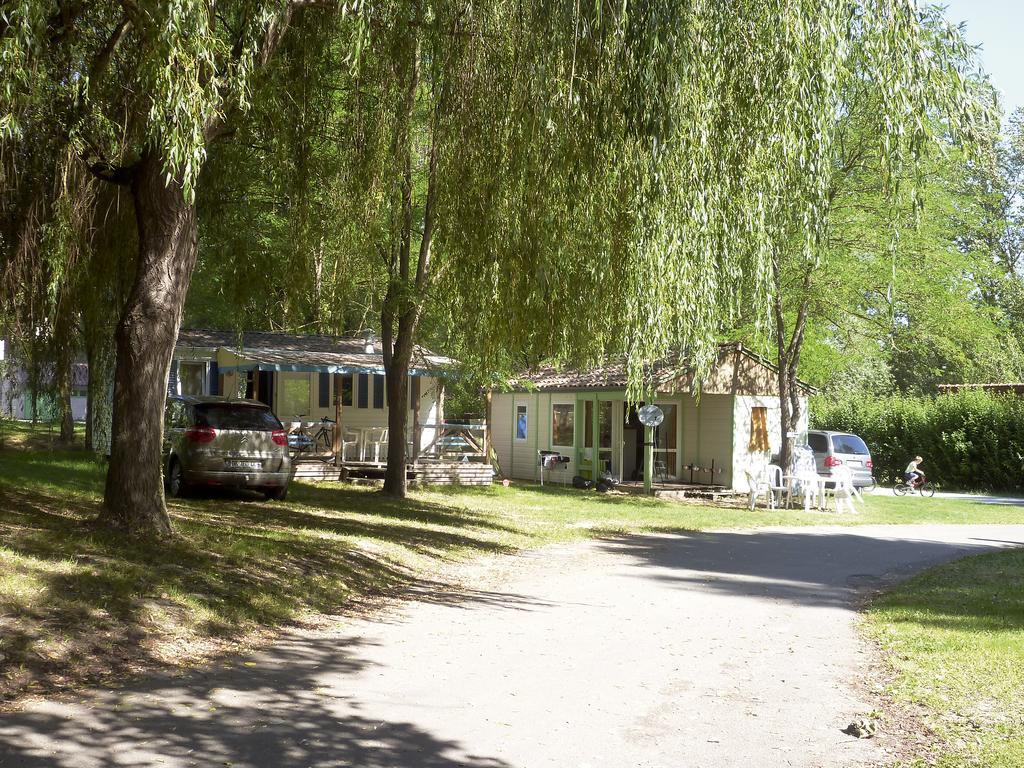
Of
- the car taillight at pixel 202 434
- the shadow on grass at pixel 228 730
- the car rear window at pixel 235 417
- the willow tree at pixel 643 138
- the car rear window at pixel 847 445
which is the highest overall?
the willow tree at pixel 643 138

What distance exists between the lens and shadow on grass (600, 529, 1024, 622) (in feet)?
39.6

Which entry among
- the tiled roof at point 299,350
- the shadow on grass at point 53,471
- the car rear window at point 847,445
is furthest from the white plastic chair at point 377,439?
the car rear window at point 847,445

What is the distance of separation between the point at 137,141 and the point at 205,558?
4.58 m

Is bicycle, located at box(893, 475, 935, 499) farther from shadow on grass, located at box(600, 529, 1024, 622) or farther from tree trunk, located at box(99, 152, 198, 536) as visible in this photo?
tree trunk, located at box(99, 152, 198, 536)

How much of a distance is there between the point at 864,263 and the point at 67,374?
17041 mm

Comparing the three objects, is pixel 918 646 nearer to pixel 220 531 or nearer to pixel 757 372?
pixel 220 531

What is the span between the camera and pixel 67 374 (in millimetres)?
13922

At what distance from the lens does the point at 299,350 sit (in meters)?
25.4

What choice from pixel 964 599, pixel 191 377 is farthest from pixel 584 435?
pixel 964 599

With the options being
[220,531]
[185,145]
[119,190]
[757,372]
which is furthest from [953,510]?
[185,145]

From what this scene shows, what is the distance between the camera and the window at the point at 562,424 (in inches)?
1166

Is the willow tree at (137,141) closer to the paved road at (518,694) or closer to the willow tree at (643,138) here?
the willow tree at (643,138)

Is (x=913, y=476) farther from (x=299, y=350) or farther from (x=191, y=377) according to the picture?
(x=191, y=377)

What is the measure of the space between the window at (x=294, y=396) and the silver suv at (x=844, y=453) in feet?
46.0
